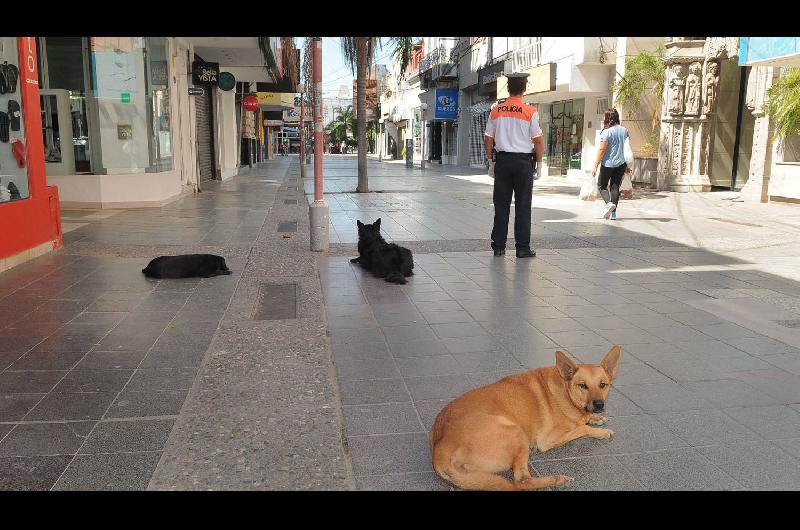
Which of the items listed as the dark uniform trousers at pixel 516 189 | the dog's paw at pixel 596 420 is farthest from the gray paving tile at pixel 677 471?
the dark uniform trousers at pixel 516 189

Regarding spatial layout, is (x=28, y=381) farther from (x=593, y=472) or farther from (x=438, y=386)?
(x=593, y=472)

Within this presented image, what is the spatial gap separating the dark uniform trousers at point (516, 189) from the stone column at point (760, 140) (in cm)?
935

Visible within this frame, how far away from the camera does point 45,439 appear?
3.27m

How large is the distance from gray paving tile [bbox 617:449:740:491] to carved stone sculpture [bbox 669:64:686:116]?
16848 mm

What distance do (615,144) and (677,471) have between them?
9363 millimetres

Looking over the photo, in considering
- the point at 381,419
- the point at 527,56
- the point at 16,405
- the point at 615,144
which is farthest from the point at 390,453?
the point at 527,56

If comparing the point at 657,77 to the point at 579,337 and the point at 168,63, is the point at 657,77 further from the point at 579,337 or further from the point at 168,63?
the point at 579,337

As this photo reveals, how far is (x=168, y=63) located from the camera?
15.8m

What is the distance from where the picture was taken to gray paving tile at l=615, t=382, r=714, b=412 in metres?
3.71

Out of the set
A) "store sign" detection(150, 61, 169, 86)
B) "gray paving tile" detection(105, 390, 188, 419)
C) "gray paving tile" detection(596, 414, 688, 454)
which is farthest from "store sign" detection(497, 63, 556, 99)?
"gray paving tile" detection(105, 390, 188, 419)

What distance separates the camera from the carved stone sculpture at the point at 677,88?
58.5 ft

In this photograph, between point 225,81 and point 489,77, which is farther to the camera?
point 489,77
